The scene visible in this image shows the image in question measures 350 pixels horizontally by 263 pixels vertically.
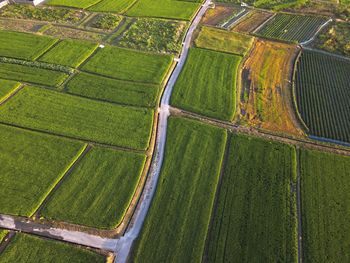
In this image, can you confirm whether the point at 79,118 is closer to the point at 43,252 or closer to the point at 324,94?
the point at 43,252

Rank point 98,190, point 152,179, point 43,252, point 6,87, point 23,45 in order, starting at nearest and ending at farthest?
point 43,252 → point 98,190 → point 152,179 → point 6,87 → point 23,45

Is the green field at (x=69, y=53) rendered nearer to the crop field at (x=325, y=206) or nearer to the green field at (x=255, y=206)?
the green field at (x=255, y=206)

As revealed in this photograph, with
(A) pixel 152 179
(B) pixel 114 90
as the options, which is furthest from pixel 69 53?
(A) pixel 152 179

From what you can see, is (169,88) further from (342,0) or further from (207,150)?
(342,0)

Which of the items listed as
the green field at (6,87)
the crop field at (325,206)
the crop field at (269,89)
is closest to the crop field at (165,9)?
the crop field at (269,89)

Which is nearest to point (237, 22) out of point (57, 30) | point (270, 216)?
point (57, 30)

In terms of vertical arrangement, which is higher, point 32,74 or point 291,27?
point 291,27
